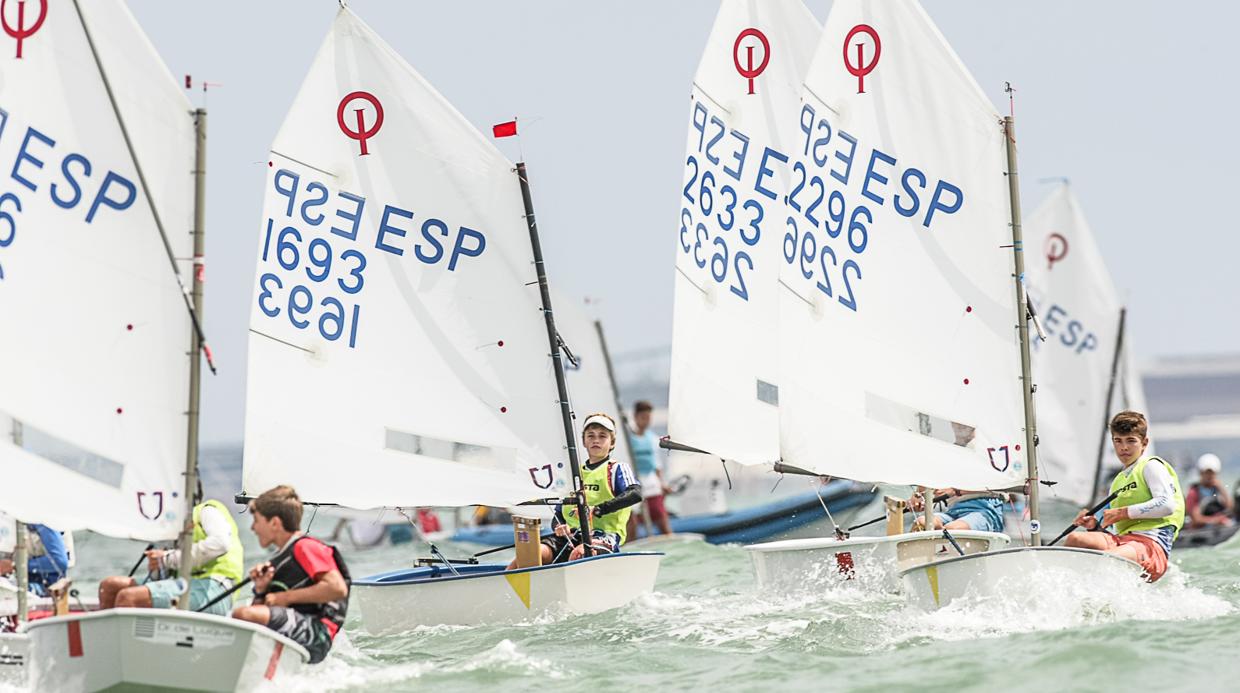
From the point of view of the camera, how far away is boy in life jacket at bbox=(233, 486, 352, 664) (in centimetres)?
893

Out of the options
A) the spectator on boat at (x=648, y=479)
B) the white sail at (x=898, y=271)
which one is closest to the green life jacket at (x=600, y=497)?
the white sail at (x=898, y=271)

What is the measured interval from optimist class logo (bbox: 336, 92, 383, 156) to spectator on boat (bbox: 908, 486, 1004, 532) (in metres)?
4.75

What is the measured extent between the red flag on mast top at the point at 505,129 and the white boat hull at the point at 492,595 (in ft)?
10.3

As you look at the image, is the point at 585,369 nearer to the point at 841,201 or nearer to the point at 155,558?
the point at 841,201

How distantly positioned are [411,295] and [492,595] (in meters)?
2.31

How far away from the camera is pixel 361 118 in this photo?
507 inches

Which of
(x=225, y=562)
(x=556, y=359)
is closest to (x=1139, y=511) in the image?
(x=556, y=359)

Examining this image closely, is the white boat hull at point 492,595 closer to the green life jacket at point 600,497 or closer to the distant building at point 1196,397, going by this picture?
the green life jacket at point 600,497

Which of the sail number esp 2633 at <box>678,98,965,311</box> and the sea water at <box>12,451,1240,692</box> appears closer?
the sea water at <box>12,451,1240,692</box>

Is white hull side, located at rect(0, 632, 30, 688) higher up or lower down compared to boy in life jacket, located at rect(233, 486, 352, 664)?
lower down

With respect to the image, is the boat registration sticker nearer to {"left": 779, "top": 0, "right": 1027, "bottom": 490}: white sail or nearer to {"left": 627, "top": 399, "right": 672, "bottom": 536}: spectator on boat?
{"left": 779, "top": 0, "right": 1027, "bottom": 490}: white sail

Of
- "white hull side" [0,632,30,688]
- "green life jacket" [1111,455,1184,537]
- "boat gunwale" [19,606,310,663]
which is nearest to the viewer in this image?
"boat gunwale" [19,606,310,663]

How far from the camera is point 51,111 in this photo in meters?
9.47

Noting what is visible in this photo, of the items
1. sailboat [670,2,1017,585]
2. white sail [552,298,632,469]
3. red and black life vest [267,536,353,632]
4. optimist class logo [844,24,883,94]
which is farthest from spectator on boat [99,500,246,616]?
white sail [552,298,632,469]
